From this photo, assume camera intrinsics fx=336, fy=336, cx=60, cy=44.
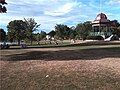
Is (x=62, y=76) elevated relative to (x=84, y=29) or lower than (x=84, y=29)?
lower

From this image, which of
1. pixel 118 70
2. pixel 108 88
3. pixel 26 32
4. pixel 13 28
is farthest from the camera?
pixel 13 28

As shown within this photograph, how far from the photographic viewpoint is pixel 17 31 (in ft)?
358

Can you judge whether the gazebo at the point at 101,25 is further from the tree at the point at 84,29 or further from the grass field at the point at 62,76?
the grass field at the point at 62,76

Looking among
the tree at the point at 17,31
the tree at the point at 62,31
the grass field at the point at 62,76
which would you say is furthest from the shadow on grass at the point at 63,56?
the tree at the point at 62,31

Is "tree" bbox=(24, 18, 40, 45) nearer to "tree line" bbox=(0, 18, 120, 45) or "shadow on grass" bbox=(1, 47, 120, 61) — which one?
"tree line" bbox=(0, 18, 120, 45)

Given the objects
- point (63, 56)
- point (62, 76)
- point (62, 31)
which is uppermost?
point (62, 31)

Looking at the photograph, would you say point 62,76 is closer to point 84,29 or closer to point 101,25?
point 101,25

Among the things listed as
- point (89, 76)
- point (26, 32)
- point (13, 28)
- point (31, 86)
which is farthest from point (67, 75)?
point (13, 28)

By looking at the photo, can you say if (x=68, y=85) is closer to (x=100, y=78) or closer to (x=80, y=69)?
(x=100, y=78)

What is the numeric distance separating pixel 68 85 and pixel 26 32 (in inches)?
3520

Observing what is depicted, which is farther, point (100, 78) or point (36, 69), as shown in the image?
point (36, 69)

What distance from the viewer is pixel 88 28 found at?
117m

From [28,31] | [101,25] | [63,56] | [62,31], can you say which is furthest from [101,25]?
[63,56]

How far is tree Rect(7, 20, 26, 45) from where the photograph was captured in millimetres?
105863
